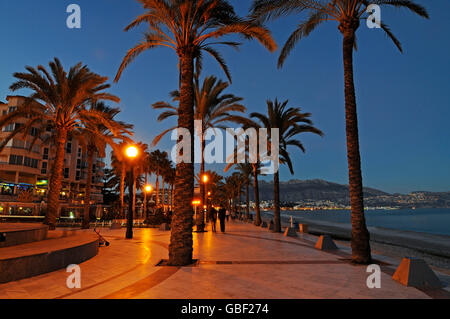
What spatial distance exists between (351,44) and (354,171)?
15.2ft

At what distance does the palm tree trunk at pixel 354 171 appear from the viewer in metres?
8.83

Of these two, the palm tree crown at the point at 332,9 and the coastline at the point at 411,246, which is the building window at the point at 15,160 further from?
the palm tree crown at the point at 332,9

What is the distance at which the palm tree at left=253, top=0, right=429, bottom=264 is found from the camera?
9039mm

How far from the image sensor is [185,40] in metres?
9.77

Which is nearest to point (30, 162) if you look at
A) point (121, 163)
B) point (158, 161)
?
point (158, 161)

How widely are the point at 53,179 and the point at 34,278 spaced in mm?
10944

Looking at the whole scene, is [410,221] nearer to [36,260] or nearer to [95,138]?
[95,138]

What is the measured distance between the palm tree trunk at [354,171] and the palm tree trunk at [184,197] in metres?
5.27

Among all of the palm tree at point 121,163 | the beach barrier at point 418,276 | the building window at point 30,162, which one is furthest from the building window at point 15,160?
the beach barrier at point 418,276

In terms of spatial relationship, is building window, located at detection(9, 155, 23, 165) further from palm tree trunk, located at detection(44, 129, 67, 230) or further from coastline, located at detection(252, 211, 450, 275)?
coastline, located at detection(252, 211, 450, 275)

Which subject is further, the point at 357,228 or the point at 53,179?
the point at 53,179
